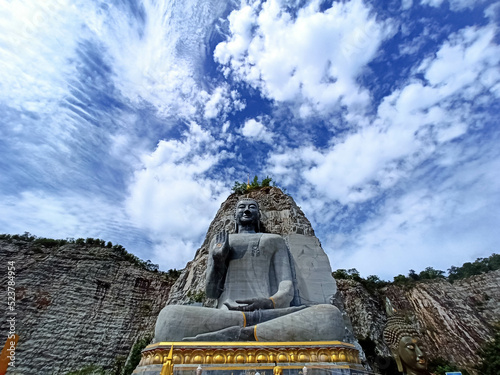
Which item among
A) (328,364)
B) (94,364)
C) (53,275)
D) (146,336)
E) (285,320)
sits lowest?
(328,364)

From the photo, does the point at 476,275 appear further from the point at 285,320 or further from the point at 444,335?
the point at 285,320

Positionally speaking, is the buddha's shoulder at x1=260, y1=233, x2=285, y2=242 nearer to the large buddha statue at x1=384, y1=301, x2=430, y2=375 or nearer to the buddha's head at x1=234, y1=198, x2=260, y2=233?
the buddha's head at x1=234, y1=198, x2=260, y2=233

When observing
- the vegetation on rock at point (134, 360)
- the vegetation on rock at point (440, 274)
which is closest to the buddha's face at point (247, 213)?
the vegetation on rock at point (134, 360)

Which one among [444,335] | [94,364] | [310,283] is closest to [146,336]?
[94,364]

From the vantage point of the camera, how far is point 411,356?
374 centimetres

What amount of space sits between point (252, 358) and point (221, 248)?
250cm

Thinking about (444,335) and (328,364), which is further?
(444,335)

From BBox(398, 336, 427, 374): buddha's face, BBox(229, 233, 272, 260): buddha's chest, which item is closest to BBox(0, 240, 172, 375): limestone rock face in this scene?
BBox(229, 233, 272, 260): buddha's chest

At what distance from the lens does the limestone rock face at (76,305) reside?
56.1ft

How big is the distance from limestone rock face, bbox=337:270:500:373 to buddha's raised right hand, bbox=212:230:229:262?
16547 mm

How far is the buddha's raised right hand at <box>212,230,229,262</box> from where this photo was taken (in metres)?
6.44

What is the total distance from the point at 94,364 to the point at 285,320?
17.7m

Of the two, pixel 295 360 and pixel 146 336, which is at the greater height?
pixel 146 336

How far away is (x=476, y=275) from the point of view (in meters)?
26.4
